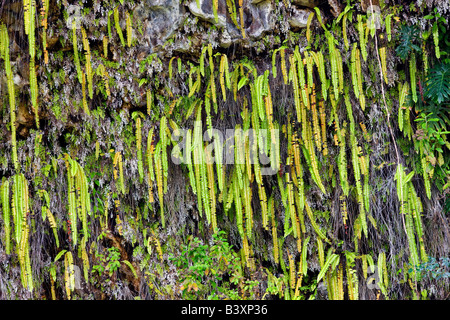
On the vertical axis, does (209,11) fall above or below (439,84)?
above

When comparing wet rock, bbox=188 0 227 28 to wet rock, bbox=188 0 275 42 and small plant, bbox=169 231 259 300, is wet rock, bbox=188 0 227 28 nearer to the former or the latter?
wet rock, bbox=188 0 275 42

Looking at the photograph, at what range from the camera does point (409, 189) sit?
108 inches

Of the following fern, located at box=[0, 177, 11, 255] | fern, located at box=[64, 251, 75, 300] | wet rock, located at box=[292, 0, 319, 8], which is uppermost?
wet rock, located at box=[292, 0, 319, 8]

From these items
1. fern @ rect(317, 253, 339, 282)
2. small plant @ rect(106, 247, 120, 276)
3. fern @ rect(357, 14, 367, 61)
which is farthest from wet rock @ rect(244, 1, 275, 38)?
small plant @ rect(106, 247, 120, 276)

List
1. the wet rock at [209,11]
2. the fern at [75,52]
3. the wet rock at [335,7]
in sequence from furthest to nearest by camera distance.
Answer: the wet rock at [335,7], the wet rock at [209,11], the fern at [75,52]

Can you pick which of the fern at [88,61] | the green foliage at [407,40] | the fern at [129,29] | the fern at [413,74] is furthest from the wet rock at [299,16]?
the fern at [88,61]

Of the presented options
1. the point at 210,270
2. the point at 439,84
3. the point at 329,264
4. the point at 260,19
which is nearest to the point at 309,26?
the point at 260,19

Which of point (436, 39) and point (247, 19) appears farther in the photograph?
point (247, 19)

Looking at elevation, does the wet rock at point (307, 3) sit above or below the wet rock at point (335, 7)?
above

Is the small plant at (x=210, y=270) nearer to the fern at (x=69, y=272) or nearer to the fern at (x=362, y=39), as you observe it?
the fern at (x=69, y=272)

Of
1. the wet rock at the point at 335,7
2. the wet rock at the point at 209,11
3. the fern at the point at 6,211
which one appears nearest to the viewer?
the fern at the point at 6,211

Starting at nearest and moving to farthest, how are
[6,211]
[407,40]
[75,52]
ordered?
[6,211], [75,52], [407,40]

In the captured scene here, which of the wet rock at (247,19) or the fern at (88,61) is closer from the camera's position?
the fern at (88,61)

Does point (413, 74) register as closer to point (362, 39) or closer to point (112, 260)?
point (362, 39)
